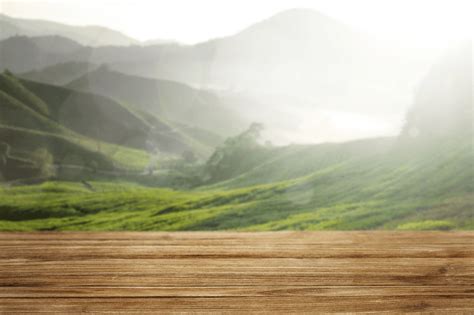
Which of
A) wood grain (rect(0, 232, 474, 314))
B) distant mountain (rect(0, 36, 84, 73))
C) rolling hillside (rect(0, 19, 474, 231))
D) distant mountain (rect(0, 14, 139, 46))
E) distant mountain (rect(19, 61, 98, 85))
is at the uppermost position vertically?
distant mountain (rect(0, 14, 139, 46))

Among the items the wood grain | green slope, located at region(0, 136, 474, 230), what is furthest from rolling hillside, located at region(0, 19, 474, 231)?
the wood grain

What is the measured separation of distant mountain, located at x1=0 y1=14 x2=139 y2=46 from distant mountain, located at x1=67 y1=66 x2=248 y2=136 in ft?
0.65

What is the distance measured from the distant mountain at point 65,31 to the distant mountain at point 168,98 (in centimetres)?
20

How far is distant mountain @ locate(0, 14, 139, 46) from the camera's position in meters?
3.26

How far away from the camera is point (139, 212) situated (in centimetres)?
340

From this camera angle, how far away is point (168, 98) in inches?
137

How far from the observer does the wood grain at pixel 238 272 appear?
119 centimetres

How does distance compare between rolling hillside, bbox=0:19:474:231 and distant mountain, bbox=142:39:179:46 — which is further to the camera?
distant mountain, bbox=142:39:179:46

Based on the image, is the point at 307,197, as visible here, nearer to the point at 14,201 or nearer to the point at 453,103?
the point at 453,103

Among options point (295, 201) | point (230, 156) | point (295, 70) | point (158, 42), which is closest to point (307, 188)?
point (295, 201)

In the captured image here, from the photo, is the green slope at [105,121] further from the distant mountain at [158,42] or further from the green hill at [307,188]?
the distant mountain at [158,42]

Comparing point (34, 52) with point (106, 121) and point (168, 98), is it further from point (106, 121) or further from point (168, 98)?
point (168, 98)

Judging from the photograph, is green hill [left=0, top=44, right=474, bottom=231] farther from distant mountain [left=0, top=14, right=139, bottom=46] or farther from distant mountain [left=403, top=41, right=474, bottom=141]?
distant mountain [left=0, top=14, right=139, bottom=46]

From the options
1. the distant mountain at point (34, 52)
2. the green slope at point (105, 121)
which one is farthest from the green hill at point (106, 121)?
the distant mountain at point (34, 52)
